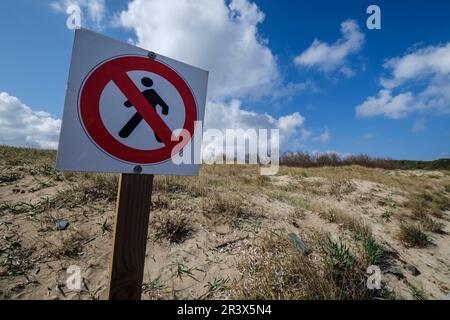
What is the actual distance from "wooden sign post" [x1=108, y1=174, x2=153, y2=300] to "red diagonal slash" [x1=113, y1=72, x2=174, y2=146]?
0.29 meters

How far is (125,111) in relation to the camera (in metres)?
1.16

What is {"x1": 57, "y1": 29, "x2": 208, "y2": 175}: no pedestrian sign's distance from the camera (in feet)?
3.42

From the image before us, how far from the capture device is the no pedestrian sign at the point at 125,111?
1041 millimetres

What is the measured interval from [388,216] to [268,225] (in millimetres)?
3628

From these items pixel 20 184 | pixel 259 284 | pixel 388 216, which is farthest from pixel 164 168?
pixel 388 216

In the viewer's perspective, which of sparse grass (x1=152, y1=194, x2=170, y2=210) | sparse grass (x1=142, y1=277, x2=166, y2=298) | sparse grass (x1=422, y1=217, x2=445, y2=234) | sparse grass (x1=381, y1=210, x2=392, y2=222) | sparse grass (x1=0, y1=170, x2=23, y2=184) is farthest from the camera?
sparse grass (x1=381, y1=210, x2=392, y2=222)

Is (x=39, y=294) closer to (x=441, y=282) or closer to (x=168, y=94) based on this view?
(x=168, y=94)

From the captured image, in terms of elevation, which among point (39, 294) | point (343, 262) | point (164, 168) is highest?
point (164, 168)

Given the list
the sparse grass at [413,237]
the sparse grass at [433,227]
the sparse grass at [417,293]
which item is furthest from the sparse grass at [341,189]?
the sparse grass at [417,293]

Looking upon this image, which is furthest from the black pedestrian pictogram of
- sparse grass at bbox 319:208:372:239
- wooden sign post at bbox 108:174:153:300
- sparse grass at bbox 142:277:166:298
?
sparse grass at bbox 319:208:372:239

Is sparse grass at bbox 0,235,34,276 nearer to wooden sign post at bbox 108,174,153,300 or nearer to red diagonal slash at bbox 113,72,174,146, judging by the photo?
wooden sign post at bbox 108,174,153,300

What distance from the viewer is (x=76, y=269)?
209 centimetres

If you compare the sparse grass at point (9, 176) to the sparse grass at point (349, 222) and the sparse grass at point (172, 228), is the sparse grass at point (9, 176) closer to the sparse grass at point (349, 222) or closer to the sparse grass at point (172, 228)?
the sparse grass at point (172, 228)
